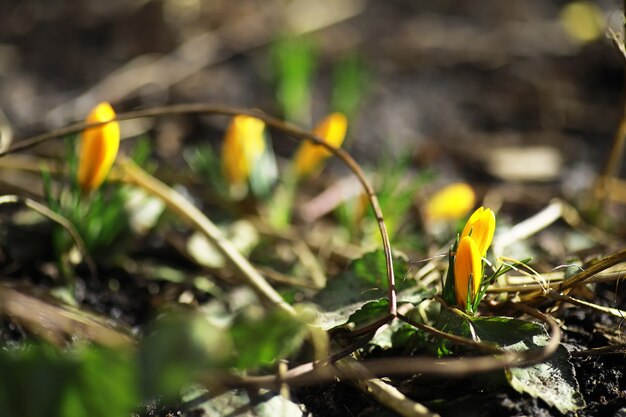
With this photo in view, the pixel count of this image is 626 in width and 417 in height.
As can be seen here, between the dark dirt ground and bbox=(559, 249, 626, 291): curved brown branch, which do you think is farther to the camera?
the dark dirt ground

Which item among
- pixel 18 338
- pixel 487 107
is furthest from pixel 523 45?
pixel 18 338

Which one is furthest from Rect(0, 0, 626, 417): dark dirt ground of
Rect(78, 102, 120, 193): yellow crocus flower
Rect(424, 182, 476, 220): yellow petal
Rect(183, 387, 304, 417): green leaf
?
Rect(183, 387, 304, 417): green leaf

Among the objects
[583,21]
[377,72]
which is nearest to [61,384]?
[377,72]

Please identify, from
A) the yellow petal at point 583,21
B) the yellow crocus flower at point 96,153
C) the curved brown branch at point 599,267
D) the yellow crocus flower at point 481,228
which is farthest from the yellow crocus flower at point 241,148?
the yellow petal at point 583,21

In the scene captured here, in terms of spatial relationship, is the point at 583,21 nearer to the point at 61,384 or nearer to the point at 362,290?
the point at 362,290

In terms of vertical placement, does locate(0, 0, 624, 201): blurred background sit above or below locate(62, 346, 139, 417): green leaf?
above

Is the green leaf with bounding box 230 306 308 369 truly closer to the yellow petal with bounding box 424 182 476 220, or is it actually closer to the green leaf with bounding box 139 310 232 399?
the green leaf with bounding box 139 310 232 399

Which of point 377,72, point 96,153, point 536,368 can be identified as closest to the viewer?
point 536,368

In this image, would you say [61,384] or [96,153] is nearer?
[61,384]
